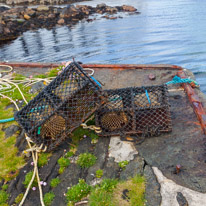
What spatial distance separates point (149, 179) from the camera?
306cm

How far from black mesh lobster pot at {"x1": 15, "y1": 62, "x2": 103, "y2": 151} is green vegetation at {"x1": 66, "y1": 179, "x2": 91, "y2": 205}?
34.9 inches

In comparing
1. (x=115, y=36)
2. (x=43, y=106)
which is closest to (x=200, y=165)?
(x=43, y=106)

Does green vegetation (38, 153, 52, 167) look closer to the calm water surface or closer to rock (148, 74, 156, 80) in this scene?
rock (148, 74, 156, 80)

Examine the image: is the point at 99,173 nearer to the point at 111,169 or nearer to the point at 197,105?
the point at 111,169

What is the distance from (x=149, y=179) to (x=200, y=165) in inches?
32.4

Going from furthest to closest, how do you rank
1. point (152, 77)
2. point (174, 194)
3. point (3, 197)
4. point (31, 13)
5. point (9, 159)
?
point (31, 13), point (152, 77), point (9, 159), point (3, 197), point (174, 194)

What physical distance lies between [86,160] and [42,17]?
2896 cm

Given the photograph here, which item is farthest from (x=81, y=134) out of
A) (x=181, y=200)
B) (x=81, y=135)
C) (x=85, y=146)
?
(x=181, y=200)

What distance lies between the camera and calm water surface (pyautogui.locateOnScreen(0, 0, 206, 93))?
12805mm

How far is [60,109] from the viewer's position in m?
3.53

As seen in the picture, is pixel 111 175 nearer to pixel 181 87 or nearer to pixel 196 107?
pixel 196 107

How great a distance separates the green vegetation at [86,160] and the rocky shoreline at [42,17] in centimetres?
2101

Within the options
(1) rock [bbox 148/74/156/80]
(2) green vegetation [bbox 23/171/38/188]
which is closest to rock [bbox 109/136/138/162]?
(2) green vegetation [bbox 23/171/38/188]

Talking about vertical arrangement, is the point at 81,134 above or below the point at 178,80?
below
